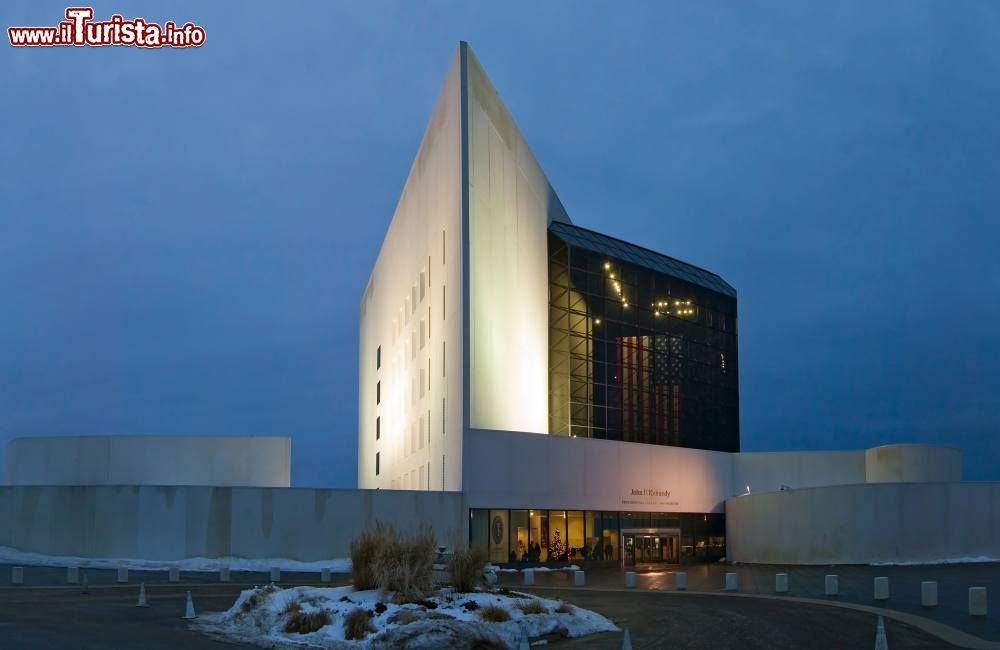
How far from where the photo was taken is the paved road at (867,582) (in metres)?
23.8

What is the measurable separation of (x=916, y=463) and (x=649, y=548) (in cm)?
1645

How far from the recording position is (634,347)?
203 feet

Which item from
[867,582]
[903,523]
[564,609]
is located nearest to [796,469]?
[903,523]

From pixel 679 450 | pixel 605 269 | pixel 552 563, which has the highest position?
pixel 605 269

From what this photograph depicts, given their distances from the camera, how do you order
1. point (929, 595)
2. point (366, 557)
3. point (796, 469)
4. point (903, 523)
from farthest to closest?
point (796, 469) < point (903, 523) < point (929, 595) < point (366, 557)

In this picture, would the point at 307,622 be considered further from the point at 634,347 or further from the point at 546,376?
the point at 634,347

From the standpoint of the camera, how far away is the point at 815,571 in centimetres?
4259

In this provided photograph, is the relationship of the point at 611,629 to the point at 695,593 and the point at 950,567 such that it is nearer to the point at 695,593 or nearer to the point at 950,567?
the point at 695,593

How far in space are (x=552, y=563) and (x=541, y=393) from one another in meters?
11.1

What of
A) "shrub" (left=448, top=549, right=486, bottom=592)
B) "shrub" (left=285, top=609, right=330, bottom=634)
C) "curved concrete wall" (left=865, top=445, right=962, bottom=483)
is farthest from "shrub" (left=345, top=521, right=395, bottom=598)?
"curved concrete wall" (left=865, top=445, right=962, bottom=483)

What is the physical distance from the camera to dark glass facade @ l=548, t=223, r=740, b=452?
192 ft

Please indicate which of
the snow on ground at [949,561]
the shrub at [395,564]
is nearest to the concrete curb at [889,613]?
the shrub at [395,564]

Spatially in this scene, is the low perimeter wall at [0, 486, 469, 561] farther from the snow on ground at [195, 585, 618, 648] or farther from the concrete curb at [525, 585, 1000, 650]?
the snow on ground at [195, 585, 618, 648]

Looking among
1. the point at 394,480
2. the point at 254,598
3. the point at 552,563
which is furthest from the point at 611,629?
the point at 394,480
